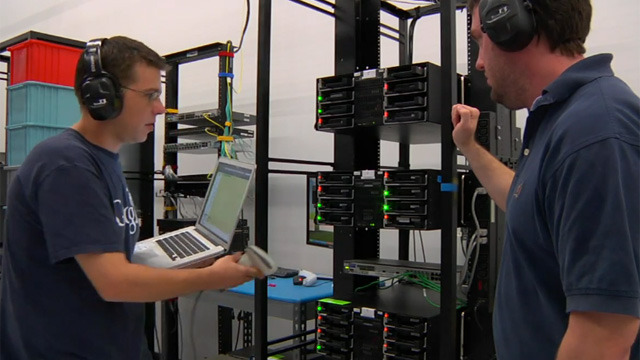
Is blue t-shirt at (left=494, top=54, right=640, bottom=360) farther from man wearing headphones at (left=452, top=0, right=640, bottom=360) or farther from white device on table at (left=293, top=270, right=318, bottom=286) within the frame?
white device on table at (left=293, top=270, right=318, bottom=286)

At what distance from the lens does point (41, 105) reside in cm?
304

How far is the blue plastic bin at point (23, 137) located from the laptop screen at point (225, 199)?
186cm

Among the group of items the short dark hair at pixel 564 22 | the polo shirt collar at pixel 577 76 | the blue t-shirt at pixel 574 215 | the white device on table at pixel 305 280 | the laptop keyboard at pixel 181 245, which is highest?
the short dark hair at pixel 564 22

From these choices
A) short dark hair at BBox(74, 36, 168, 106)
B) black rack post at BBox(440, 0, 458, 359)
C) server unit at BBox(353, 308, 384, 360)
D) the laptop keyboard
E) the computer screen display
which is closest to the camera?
short dark hair at BBox(74, 36, 168, 106)

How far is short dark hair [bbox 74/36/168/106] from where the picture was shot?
130 centimetres

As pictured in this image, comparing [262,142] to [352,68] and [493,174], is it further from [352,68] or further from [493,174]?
[493,174]

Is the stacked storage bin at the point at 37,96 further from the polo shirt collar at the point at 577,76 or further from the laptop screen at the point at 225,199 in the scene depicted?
the polo shirt collar at the point at 577,76

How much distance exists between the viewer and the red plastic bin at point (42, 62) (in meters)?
3.06

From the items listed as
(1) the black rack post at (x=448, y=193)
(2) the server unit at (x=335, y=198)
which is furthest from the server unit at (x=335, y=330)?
(1) the black rack post at (x=448, y=193)

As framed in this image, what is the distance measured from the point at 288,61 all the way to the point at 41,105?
5.09ft

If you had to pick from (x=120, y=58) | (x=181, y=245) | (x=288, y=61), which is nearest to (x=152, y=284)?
(x=181, y=245)

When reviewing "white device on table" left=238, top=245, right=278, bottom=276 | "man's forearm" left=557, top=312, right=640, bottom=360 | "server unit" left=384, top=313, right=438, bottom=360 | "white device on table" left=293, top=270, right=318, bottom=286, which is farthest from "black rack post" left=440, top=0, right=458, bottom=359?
"white device on table" left=293, top=270, right=318, bottom=286

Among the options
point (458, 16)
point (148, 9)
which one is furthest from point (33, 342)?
point (148, 9)

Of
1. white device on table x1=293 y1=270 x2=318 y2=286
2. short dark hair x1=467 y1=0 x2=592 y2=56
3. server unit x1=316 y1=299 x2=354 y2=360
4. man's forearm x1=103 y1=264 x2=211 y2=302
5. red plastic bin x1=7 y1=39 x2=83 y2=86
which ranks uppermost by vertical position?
red plastic bin x1=7 y1=39 x2=83 y2=86
